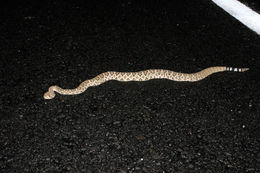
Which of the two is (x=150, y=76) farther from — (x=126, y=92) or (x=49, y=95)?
(x=49, y=95)

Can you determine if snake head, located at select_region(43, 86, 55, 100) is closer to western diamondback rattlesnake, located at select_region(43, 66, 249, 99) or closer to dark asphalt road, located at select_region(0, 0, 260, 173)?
dark asphalt road, located at select_region(0, 0, 260, 173)

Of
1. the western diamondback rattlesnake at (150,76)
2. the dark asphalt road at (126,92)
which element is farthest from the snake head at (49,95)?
the western diamondback rattlesnake at (150,76)

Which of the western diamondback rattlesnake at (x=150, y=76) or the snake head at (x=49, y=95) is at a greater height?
the western diamondback rattlesnake at (x=150, y=76)

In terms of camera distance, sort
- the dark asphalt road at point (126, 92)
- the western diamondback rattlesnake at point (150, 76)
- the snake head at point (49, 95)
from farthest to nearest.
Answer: the western diamondback rattlesnake at point (150, 76)
the snake head at point (49, 95)
the dark asphalt road at point (126, 92)

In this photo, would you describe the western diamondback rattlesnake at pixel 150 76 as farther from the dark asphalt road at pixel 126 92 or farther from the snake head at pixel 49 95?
the snake head at pixel 49 95

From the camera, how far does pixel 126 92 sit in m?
4.59

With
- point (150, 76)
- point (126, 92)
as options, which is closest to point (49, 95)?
point (126, 92)

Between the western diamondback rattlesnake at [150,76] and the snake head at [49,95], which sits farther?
the western diamondback rattlesnake at [150,76]

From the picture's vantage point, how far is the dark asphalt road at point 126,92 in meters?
3.49

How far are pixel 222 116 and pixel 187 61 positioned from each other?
1.47 meters

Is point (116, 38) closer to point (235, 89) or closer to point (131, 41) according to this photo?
point (131, 41)

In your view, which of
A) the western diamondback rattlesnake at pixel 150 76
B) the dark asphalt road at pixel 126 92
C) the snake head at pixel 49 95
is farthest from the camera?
the western diamondback rattlesnake at pixel 150 76

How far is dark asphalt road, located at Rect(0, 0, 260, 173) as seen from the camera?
3490mm

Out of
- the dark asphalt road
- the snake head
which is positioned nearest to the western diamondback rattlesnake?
the dark asphalt road
